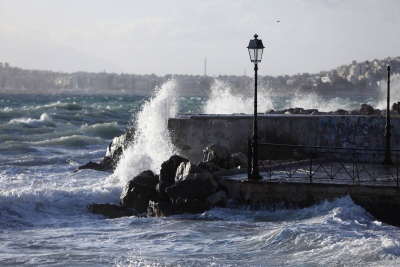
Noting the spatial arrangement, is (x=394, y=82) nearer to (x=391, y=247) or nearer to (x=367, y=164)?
(x=367, y=164)

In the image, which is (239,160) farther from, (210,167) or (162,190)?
(162,190)

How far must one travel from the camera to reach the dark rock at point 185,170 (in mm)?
12797

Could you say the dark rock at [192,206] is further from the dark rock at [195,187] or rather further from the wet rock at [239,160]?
the wet rock at [239,160]

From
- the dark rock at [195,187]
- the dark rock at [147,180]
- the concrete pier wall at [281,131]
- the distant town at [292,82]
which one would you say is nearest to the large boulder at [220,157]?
the dark rock at [147,180]

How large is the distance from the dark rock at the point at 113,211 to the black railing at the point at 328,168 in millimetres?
2797

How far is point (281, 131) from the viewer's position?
1650 centimetres

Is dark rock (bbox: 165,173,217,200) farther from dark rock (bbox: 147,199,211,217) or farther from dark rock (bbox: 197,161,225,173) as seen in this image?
dark rock (bbox: 197,161,225,173)

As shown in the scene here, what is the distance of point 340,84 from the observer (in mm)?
154375

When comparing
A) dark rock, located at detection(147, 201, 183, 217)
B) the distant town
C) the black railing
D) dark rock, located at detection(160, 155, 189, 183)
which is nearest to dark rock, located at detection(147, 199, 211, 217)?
dark rock, located at detection(147, 201, 183, 217)

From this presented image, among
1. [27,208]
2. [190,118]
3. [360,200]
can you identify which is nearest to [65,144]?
[190,118]

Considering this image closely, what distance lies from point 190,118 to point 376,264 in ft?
29.9

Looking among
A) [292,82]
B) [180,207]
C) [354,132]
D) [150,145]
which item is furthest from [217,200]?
[292,82]

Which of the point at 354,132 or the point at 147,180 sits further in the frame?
the point at 354,132

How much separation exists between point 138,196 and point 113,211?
25.8 inches
